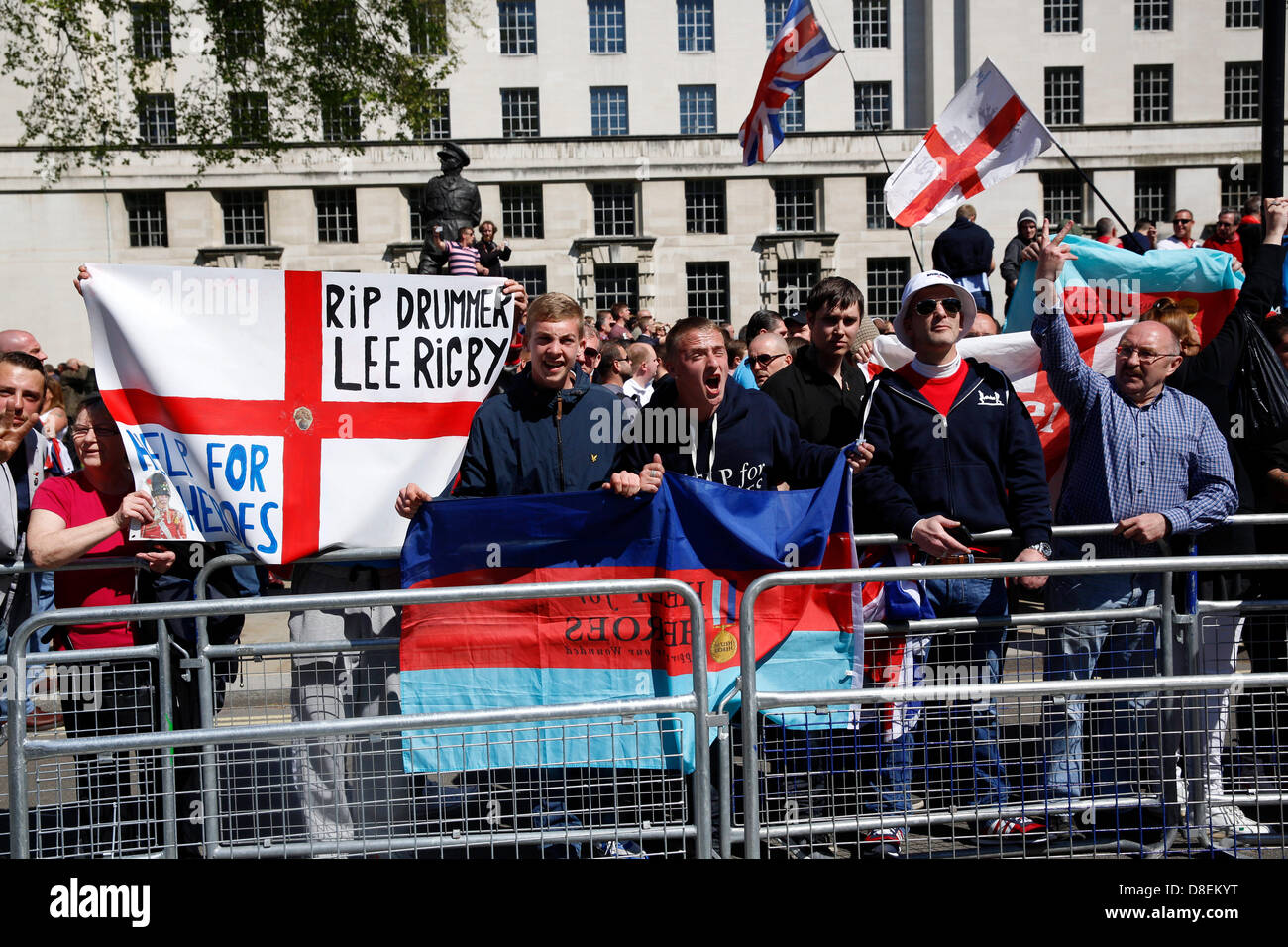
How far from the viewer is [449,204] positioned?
1220 centimetres

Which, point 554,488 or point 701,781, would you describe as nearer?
point 701,781

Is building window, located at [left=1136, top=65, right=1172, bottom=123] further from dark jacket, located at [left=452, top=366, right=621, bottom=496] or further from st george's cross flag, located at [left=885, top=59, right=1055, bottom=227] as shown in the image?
dark jacket, located at [left=452, top=366, right=621, bottom=496]

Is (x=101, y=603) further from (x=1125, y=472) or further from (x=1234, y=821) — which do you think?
(x=1234, y=821)

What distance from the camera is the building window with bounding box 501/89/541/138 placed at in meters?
47.8

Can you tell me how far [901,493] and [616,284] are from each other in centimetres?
4170

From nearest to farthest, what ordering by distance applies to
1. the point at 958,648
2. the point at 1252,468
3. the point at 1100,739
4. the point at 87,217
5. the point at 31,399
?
the point at 1100,739
the point at 958,648
the point at 31,399
the point at 1252,468
the point at 87,217

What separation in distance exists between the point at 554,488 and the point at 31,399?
2.51 meters

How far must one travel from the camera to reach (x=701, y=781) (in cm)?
417

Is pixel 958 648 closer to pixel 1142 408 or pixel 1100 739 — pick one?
pixel 1100 739

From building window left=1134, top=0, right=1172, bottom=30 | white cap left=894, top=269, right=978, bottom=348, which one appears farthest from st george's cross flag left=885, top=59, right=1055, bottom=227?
building window left=1134, top=0, right=1172, bottom=30

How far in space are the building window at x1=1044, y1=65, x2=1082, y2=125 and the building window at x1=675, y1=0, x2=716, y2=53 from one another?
13.6m

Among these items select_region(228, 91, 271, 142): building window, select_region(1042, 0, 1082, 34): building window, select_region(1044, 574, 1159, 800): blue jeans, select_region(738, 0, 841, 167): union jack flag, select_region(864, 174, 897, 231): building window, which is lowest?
select_region(1044, 574, 1159, 800): blue jeans

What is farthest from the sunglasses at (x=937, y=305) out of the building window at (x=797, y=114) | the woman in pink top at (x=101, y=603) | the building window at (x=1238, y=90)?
the building window at (x=1238, y=90)
